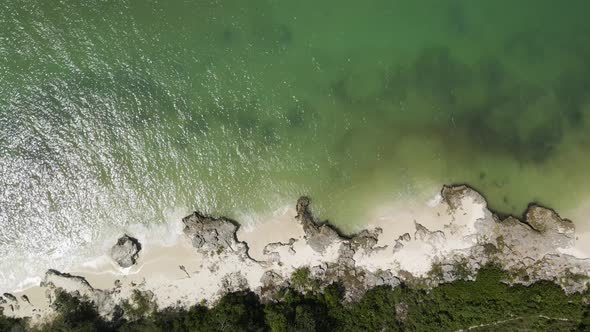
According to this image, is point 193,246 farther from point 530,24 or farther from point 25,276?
point 530,24

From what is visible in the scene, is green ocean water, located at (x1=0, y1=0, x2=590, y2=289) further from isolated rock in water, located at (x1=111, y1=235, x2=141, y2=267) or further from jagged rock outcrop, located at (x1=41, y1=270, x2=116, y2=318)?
isolated rock in water, located at (x1=111, y1=235, x2=141, y2=267)

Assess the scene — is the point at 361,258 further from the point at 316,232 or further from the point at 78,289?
the point at 78,289

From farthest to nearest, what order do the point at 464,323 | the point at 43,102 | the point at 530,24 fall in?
the point at 530,24
the point at 43,102
the point at 464,323

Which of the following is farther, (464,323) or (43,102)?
(43,102)

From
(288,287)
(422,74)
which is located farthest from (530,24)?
(288,287)

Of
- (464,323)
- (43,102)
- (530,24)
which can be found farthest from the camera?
(530,24)

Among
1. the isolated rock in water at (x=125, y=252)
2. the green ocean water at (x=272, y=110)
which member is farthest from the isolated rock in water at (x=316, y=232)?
the isolated rock in water at (x=125, y=252)

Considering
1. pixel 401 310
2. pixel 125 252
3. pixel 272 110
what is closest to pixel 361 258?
pixel 401 310
